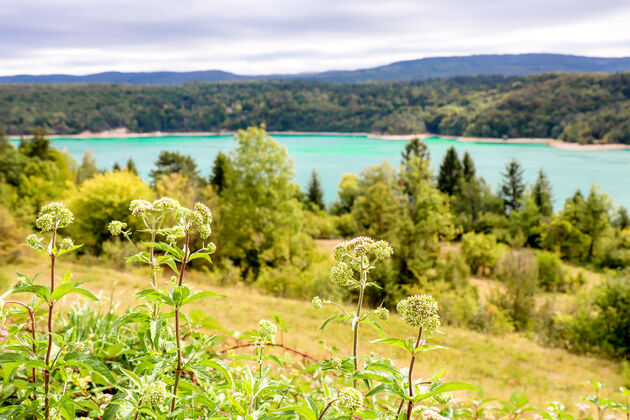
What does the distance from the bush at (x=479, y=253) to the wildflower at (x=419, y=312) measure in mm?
31295

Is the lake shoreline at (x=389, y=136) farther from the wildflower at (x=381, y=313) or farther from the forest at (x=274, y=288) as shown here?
the wildflower at (x=381, y=313)

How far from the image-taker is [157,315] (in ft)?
6.07

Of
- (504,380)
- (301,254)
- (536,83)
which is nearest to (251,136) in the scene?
(301,254)

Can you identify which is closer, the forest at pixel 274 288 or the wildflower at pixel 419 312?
the wildflower at pixel 419 312

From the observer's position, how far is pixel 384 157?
100188 millimetres

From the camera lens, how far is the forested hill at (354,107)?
117312 millimetres

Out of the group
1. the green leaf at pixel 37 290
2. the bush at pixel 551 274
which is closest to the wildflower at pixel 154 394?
the green leaf at pixel 37 290

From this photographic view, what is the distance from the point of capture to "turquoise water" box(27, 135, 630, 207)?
72438mm

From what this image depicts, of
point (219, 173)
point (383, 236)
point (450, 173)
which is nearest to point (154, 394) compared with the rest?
Answer: point (383, 236)

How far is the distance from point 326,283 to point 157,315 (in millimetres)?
14851

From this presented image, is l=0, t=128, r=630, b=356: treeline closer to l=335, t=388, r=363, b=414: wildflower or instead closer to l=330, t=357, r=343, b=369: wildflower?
l=330, t=357, r=343, b=369: wildflower

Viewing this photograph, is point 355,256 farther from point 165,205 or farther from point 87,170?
point 87,170

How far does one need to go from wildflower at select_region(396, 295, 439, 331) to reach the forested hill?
122 m

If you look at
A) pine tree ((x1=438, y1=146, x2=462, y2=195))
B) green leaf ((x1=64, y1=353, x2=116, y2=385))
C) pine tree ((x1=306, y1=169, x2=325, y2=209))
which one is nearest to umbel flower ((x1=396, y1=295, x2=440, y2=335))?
green leaf ((x1=64, y1=353, x2=116, y2=385))
